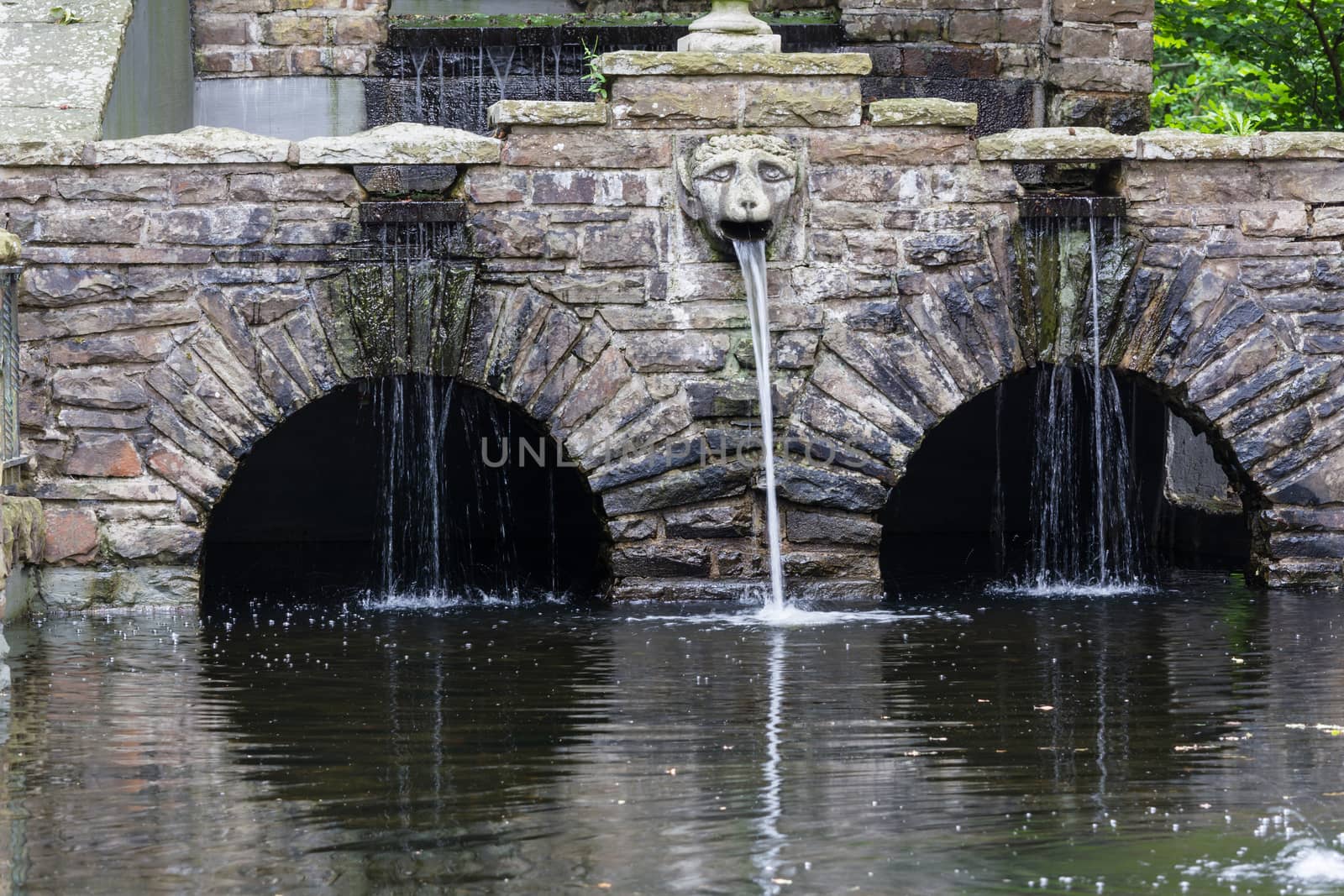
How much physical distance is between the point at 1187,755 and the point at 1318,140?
185 inches

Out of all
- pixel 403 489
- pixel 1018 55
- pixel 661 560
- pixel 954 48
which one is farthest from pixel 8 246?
pixel 1018 55

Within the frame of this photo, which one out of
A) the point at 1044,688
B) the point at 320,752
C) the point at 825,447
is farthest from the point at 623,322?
the point at 320,752

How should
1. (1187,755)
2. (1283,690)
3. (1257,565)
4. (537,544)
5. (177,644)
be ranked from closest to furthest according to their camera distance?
(1187,755) < (1283,690) < (177,644) < (1257,565) < (537,544)

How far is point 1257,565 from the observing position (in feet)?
30.8

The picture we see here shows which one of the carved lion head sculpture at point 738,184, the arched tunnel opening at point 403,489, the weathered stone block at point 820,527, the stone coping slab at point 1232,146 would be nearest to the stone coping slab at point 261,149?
the carved lion head sculpture at point 738,184

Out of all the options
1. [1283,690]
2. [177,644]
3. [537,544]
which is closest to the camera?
[1283,690]

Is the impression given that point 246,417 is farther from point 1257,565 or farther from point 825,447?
point 1257,565

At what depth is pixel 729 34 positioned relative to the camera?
29.8 feet

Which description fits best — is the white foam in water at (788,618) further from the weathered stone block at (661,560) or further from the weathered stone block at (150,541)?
the weathered stone block at (150,541)

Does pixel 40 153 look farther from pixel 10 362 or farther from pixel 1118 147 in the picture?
pixel 1118 147

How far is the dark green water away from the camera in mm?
4102

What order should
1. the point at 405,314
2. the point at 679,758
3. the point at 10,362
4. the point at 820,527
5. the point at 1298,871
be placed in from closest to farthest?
the point at 1298,871, the point at 679,758, the point at 10,362, the point at 405,314, the point at 820,527

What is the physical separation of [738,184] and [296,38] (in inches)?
170

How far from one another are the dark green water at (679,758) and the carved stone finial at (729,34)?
2.72 m
